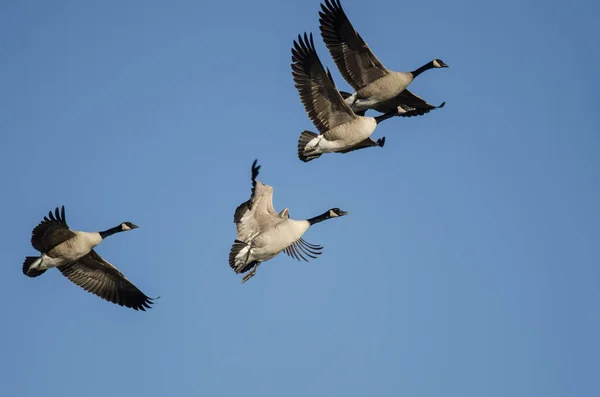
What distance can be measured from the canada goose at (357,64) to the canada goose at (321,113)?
30.0 inches

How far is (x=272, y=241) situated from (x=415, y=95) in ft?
18.2

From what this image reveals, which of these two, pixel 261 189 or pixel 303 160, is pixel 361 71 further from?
pixel 261 189

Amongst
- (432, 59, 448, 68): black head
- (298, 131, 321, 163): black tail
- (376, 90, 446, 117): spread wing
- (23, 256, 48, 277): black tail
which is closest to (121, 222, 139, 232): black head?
(23, 256, 48, 277): black tail

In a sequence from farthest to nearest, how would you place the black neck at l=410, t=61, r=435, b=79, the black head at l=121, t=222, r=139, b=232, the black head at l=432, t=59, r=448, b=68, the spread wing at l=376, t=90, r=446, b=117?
the spread wing at l=376, t=90, r=446, b=117 < the black head at l=432, t=59, r=448, b=68 < the black neck at l=410, t=61, r=435, b=79 < the black head at l=121, t=222, r=139, b=232

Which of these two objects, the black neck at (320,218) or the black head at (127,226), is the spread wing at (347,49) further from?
the black head at (127,226)

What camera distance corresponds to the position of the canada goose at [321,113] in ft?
72.1

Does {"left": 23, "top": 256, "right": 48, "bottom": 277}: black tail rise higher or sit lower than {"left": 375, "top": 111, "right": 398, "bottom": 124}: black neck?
lower

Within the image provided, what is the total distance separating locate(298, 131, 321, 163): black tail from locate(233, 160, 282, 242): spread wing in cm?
151

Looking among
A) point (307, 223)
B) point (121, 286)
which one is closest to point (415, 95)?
point (307, 223)

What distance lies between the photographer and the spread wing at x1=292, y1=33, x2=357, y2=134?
863 inches

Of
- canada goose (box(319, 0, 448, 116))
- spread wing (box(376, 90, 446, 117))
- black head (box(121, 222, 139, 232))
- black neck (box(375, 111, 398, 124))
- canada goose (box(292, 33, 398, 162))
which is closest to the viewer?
canada goose (box(292, 33, 398, 162))

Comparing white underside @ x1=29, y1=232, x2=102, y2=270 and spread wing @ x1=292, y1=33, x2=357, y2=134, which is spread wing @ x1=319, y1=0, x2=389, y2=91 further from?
white underside @ x1=29, y1=232, x2=102, y2=270

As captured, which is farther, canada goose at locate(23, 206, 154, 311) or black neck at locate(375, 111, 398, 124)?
black neck at locate(375, 111, 398, 124)

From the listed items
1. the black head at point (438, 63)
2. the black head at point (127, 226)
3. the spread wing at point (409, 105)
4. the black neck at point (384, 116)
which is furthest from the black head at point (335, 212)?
the black head at point (127, 226)
